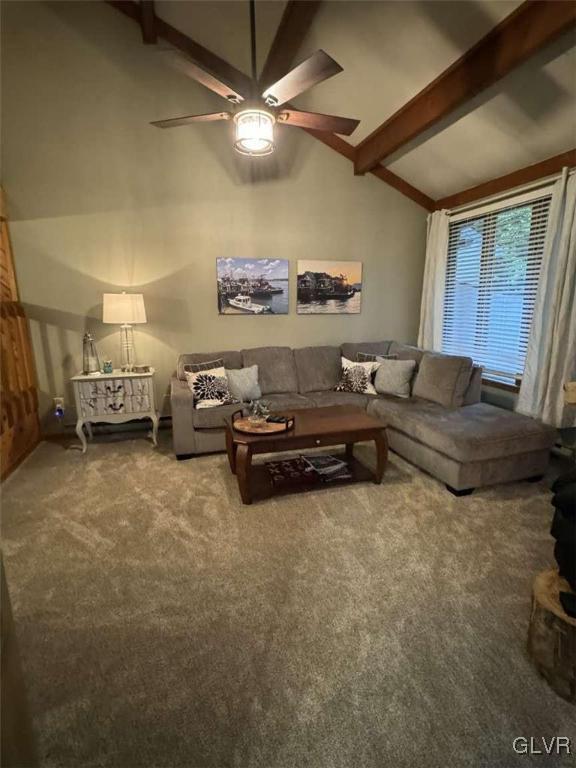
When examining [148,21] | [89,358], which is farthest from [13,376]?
[148,21]

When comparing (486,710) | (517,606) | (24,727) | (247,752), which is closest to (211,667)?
(247,752)

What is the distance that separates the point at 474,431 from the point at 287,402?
166 cm

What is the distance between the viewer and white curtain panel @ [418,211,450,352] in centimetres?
439

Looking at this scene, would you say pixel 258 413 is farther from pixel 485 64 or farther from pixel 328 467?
pixel 485 64

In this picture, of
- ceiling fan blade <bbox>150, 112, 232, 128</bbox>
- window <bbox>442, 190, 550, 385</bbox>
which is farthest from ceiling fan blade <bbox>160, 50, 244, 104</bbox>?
window <bbox>442, 190, 550, 385</bbox>

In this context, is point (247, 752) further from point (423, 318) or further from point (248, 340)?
point (423, 318)

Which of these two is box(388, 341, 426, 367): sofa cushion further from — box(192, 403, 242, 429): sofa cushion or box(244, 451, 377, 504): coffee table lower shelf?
box(192, 403, 242, 429): sofa cushion

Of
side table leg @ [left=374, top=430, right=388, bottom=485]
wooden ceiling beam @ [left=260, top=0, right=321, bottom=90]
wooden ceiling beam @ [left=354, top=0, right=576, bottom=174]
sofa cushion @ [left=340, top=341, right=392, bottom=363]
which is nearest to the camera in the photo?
wooden ceiling beam @ [left=354, top=0, right=576, bottom=174]

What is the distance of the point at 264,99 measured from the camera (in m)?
2.17

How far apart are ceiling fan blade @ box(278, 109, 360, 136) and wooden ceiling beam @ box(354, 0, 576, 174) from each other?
941 mm

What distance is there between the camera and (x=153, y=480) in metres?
2.96

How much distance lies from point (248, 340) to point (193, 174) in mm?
1805

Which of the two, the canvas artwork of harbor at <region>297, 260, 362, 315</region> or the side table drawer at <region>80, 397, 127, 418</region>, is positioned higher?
the canvas artwork of harbor at <region>297, 260, 362, 315</region>

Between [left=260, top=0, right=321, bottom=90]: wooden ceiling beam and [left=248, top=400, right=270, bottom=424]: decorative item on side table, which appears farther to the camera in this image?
[left=248, top=400, right=270, bottom=424]: decorative item on side table
